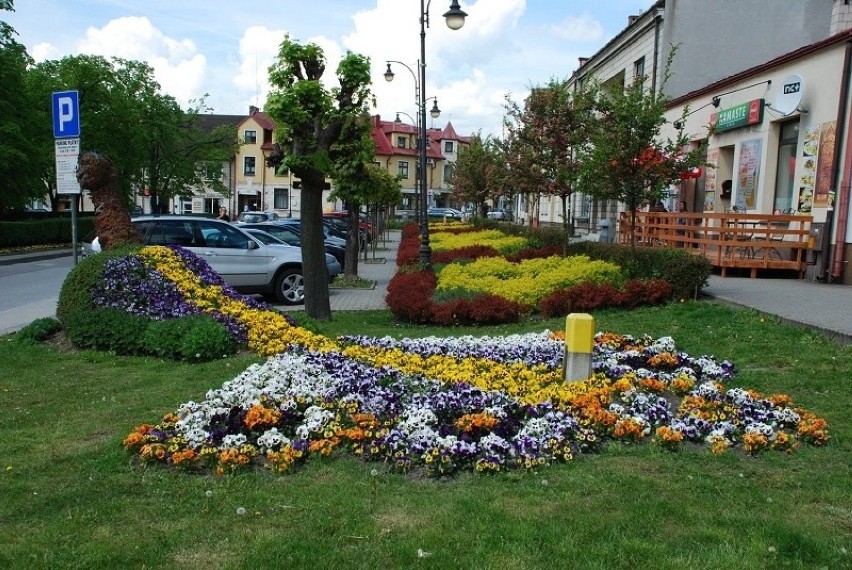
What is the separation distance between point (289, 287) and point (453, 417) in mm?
10542

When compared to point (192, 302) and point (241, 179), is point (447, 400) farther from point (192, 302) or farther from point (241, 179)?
point (241, 179)

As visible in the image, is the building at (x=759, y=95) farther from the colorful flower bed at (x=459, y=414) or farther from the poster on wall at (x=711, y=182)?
the colorful flower bed at (x=459, y=414)

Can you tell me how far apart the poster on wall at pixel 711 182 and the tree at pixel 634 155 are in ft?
21.4

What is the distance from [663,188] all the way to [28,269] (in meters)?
20.4

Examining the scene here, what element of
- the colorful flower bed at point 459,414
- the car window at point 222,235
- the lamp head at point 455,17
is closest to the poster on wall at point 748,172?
the lamp head at point 455,17

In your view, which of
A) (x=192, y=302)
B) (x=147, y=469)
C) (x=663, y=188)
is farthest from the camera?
(x=663, y=188)

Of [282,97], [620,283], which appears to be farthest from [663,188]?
[282,97]

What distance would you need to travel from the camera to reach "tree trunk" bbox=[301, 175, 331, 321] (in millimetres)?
10969

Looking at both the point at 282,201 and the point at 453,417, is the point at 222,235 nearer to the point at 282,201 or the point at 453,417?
the point at 453,417

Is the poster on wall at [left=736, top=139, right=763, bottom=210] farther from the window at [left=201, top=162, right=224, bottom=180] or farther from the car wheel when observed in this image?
the window at [left=201, top=162, right=224, bottom=180]

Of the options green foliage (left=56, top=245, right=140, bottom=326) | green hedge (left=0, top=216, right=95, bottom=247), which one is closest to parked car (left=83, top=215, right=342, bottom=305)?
green foliage (left=56, top=245, right=140, bottom=326)

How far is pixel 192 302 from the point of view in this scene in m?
9.41

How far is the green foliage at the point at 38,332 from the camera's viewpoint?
9422mm

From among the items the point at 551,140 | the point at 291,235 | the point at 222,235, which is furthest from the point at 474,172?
the point at 222,235
